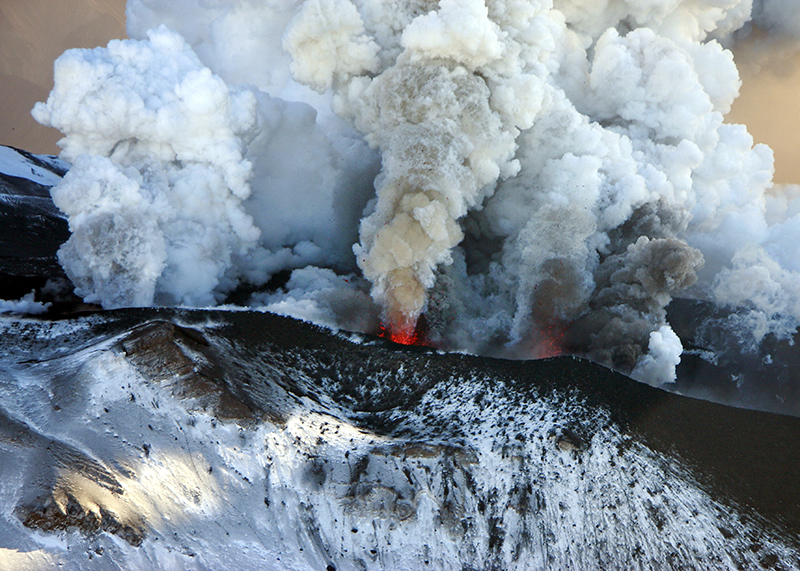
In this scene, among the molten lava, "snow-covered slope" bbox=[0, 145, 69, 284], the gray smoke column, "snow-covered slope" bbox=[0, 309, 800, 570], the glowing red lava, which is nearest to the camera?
"snow-covered slope" bbox=[0, 309, 800, 570]

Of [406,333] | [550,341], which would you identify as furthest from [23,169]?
[550,341]

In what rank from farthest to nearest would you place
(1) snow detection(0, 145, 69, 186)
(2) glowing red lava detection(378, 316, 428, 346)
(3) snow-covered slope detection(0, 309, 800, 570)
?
(1) snow detection(0, 145, 69, 186)
(2) glowing red lava detection(378, 316, 428, 346)
(3) snow-covered slope detection(0, 309, 800, 570)

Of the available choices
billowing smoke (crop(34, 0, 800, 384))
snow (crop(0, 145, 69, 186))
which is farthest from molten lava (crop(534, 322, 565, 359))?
snow (crop(0, 145, 69, 186))

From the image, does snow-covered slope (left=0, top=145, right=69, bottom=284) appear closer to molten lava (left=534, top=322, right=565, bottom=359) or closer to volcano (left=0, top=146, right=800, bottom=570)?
volcano (left=0, top=146, right=800, bottom=570)

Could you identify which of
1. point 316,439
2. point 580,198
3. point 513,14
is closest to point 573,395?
point 316,439

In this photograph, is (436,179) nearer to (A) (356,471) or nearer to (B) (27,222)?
(A) (356,471)

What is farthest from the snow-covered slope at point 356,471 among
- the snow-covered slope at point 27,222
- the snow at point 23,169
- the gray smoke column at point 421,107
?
the snow at point 23,169

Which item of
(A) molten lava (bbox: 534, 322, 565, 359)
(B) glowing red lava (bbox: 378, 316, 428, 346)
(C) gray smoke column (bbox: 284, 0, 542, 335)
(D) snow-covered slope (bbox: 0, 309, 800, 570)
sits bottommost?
(D) snow-covered slope (bbox: 0, 309, 800, 570)

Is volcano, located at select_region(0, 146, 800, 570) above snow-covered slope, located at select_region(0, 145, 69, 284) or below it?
below
